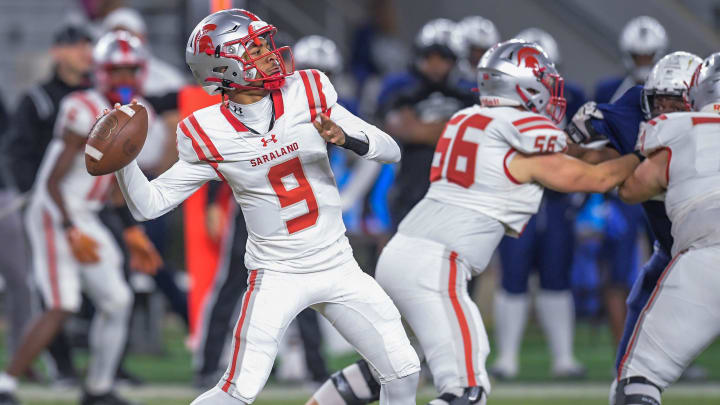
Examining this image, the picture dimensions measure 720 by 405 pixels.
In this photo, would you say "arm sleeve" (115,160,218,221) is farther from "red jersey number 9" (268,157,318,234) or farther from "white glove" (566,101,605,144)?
"white glove" (566,101,605,144)

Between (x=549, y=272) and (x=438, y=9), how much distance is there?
543cm

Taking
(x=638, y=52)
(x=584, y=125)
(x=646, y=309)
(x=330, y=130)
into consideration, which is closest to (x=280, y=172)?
(x=330, y=130)

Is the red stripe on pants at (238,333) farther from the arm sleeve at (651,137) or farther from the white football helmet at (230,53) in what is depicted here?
the arm sleeve at (651,137)

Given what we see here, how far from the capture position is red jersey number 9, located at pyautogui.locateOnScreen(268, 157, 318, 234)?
3916 millimetres

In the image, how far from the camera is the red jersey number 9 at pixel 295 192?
3916mm

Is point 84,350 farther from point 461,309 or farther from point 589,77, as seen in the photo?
point 589,77

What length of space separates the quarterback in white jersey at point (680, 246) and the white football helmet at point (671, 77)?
0.35 feet

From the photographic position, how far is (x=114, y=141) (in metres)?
3.70

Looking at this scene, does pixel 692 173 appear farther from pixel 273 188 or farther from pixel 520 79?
pixel 273 188

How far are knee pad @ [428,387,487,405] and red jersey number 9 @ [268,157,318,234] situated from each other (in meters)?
0.75

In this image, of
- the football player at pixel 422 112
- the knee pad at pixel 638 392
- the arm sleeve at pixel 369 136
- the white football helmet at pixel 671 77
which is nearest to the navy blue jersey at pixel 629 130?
the white football helmet at pixel 671 77

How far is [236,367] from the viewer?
381 centimetres

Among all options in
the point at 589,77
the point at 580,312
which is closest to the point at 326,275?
the point at 580,312

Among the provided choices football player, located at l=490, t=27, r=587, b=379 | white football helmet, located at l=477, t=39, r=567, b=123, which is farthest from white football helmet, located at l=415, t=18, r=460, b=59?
white football helmet, located at l=477, t=39, r=567, b=123
